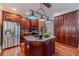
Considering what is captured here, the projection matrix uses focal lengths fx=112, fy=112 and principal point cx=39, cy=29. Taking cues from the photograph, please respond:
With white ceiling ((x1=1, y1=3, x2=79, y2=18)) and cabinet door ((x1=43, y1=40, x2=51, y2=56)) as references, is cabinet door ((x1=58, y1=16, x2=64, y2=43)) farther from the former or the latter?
cabinet door ((x1=43, y1=40, x2=51, y2=56))

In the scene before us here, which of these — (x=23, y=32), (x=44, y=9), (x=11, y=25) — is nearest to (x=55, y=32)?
(x=44, y=9)

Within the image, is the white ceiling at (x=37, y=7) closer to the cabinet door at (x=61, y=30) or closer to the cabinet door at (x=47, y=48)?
the cabinet door at (x=61, y=30)

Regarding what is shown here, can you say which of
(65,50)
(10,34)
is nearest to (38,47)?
(65,50)

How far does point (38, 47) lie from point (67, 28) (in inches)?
34.5

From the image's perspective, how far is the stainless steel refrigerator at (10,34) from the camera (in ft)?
8.87

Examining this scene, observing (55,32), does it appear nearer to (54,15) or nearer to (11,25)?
(54,15)

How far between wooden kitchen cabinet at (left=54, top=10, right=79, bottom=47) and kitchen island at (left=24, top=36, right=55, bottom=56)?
234mm

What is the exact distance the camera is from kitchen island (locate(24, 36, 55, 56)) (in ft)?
9.17

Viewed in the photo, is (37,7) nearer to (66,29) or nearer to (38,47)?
(66,29)

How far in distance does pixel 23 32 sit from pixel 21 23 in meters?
0.24

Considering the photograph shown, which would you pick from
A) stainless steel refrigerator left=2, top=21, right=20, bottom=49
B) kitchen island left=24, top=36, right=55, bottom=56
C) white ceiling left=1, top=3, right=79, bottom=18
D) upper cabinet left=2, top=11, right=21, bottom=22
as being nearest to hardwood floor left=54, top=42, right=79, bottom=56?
kitchen island left=24, top=36, right=55, bottom=56

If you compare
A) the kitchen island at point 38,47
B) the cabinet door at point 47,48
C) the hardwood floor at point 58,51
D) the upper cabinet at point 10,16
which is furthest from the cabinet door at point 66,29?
the upper cabinet at point 10,16

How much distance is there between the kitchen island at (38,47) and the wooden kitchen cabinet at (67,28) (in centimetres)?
23

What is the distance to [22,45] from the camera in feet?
9.53
